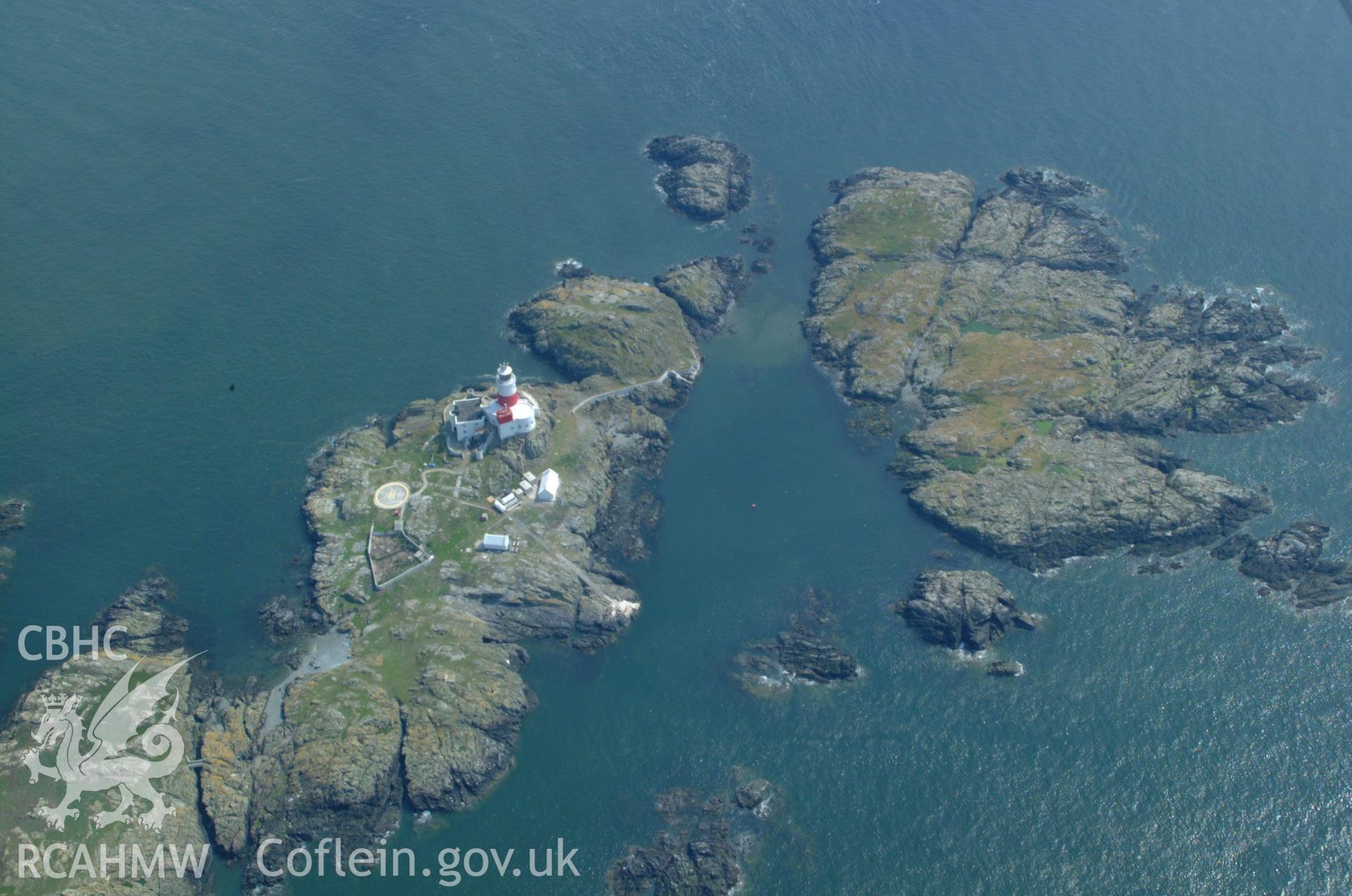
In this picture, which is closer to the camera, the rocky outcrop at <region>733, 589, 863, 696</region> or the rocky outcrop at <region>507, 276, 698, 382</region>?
the rocky outcrop at <region>733, 589, 863, 696</region>

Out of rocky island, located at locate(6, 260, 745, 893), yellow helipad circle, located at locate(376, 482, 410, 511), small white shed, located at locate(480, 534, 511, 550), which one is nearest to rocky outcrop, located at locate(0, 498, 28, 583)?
rocky island, located at locate(6, 260, 745, 893)

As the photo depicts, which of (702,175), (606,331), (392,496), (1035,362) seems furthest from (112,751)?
(1035,362)

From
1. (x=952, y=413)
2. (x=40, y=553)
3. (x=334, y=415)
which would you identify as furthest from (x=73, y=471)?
(x=952, y=413)

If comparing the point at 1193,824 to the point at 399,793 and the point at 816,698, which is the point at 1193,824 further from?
the point at 399,793

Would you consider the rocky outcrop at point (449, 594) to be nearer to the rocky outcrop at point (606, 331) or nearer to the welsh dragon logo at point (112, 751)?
the rocky outcrop at point (606, 331)

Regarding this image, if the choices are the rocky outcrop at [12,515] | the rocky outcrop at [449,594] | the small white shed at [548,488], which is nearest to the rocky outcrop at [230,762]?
the rocky outcrop at [449,594]

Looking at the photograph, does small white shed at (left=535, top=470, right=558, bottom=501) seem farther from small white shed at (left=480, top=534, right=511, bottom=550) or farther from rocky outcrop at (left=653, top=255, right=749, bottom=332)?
rocky outcrop at (left=653, top=255, right=749, bottom=332)
